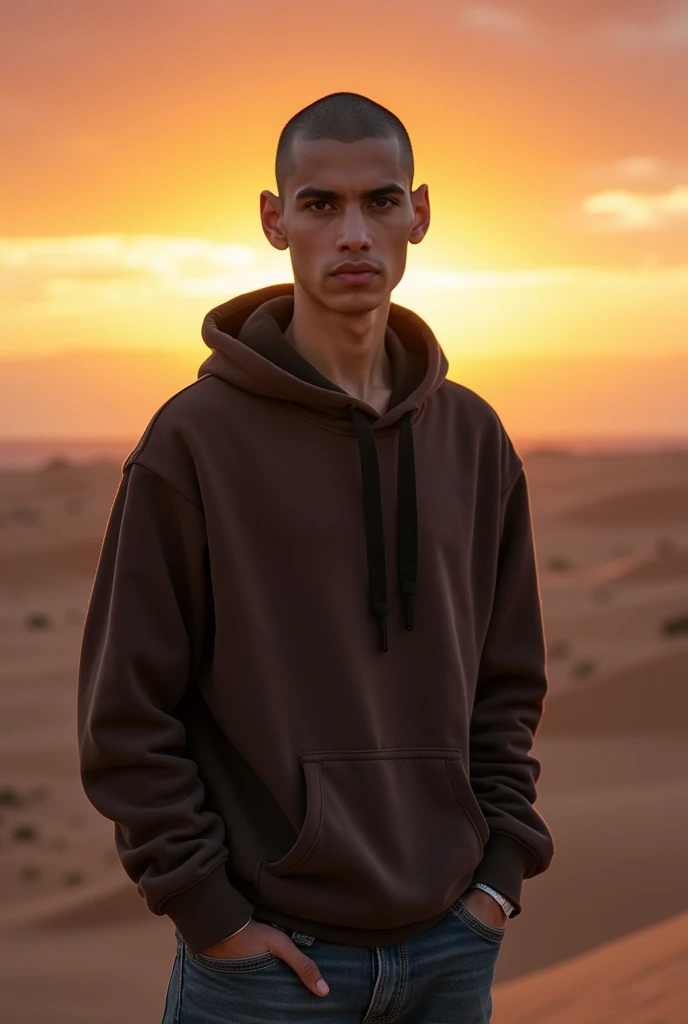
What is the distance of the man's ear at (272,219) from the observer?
2969mm

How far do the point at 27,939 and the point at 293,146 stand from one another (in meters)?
6.78

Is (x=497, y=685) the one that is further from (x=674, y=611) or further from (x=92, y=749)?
(x=674, y=611)

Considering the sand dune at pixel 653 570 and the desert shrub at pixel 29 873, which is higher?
the sand dune at pixel 653 570

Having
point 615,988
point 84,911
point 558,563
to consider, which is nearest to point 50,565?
point 558,563

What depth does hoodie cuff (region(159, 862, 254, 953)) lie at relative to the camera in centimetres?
261

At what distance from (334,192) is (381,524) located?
0.69 m

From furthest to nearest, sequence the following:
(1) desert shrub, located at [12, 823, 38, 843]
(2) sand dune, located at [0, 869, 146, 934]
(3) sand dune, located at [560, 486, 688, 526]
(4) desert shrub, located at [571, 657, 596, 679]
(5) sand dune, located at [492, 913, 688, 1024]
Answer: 1. (3) sand dune, located at [560, 486, 688, 526]
2. (4) desert shrub, located at [571, 657, 596, 679]
3. (1) desert shrub, located at [12, 823, 38, 843]
4. (2) sand dune, located at [0, 869, 146, 934]
5. (5) sand dune, located at [492, 913, 688, 1024]

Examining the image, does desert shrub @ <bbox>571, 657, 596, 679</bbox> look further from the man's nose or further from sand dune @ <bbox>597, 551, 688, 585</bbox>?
the man's nose

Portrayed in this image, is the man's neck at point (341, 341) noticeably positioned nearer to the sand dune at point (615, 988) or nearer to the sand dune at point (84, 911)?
the sand dune at point (615, 988)

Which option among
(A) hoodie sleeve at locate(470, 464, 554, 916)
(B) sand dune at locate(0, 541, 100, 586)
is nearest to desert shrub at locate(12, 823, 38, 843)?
(A) hoodie sleeve at locate(470, 464, 554, 916)

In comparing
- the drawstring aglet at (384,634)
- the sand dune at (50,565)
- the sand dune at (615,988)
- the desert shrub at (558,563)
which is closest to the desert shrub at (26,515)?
the sand dune at (50,565)

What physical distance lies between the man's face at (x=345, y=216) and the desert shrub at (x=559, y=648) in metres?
14.0

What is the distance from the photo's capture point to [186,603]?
2736mm

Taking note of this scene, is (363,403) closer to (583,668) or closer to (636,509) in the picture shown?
(583,668)
